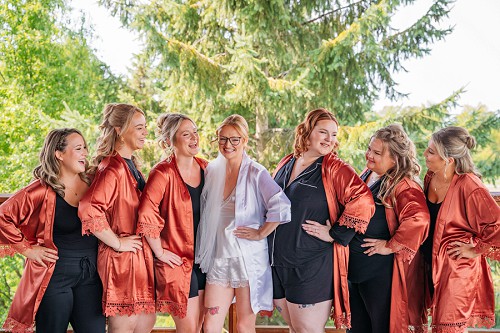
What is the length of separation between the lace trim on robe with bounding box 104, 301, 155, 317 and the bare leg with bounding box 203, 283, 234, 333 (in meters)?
0.27

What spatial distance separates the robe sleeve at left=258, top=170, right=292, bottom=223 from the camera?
2682mm

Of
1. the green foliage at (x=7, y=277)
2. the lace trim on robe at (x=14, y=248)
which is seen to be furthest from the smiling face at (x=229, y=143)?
the green foliage at (x=7, y=277)

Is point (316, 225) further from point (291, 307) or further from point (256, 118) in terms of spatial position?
point (256, 118)

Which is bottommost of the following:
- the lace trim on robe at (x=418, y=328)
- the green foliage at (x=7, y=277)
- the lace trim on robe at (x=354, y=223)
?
the green foliage at (x=7, y=277)

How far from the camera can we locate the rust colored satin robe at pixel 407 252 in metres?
2.72

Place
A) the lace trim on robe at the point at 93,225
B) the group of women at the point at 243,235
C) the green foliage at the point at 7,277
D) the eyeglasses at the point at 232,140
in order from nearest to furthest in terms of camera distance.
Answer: the lace trim on robe at the point at 93,225, the group of women at the point at 243,235, the eyeglasses at the point at 232,140, the green foliage at the point at 7,277

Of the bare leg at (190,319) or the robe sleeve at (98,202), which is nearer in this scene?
the robe sleeve at (98,202)

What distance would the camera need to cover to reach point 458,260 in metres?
2.72

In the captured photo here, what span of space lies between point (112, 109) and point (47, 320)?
1.04 metres

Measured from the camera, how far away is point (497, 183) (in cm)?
1251

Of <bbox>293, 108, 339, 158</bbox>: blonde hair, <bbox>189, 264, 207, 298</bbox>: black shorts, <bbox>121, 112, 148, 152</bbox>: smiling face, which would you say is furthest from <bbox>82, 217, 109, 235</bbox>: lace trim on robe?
<bbox>293, 108, 339, 158</bbox>: blonde hair

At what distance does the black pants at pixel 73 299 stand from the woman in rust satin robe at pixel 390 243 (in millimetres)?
1249

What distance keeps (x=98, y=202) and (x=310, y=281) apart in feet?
3.48

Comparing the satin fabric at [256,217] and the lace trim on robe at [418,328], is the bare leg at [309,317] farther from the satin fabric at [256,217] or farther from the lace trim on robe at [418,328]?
the lace trim on robe at [418,328]
